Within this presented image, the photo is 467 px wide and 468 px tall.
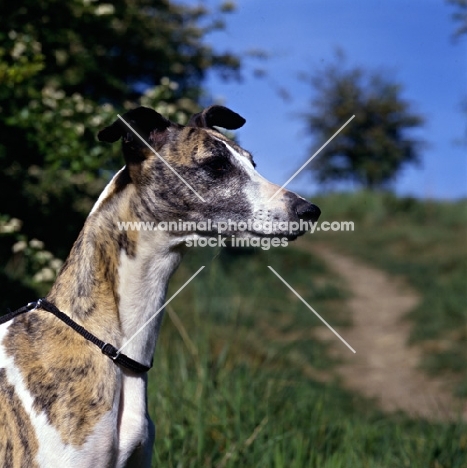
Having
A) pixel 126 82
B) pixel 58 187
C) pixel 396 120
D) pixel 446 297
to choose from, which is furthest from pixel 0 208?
pixel 396 120

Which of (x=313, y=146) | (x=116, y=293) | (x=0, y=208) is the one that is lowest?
(x=116, y=293)

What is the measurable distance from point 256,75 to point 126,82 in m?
1.44

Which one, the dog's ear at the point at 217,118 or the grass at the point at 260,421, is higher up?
the dog's ear at the point at 217,118

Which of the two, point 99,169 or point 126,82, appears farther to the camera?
point 126,82

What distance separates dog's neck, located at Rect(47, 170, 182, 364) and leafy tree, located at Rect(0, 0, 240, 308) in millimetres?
2447

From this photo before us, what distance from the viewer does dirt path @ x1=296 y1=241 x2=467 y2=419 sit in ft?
21.7

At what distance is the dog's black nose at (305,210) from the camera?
2730 millimetres

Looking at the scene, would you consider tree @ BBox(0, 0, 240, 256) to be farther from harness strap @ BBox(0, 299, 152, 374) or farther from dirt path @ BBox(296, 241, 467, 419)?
dirt path @ BBox(296, 241, 467, 419)

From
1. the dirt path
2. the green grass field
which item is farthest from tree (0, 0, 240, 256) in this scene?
the green grass field

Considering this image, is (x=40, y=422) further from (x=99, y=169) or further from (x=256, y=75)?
(x=256, y=75)

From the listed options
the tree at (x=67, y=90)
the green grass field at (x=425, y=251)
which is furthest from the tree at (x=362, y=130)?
the tree at (x=67, y=90)

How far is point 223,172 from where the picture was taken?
114 inches

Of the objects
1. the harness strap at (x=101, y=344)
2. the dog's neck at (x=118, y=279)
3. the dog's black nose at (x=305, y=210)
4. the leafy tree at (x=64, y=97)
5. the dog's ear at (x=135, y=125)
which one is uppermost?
the leafy tree at (x=64, y=97)

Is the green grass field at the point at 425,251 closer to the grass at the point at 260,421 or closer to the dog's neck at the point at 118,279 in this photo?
the grass at the point at 260,421
